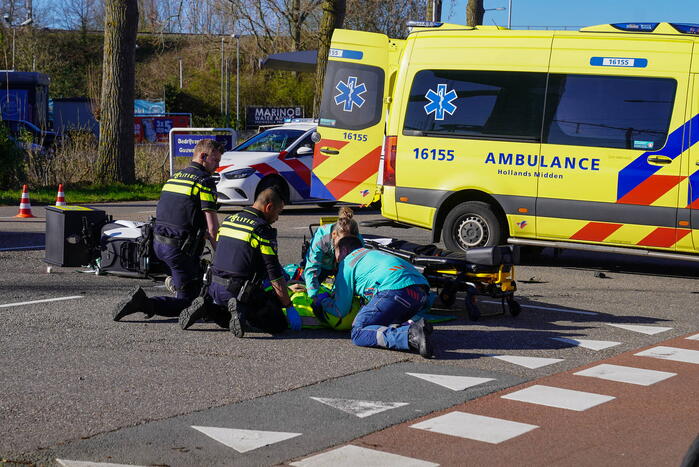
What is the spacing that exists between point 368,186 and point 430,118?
6.03ft

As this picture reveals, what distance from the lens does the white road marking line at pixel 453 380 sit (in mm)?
6652

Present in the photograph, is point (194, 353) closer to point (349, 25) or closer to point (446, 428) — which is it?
point (446, 428)

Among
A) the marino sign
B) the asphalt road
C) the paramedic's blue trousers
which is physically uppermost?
the marino sign

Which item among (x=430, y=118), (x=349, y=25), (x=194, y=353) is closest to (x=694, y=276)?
(x=430, y=118)

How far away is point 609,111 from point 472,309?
3.88m

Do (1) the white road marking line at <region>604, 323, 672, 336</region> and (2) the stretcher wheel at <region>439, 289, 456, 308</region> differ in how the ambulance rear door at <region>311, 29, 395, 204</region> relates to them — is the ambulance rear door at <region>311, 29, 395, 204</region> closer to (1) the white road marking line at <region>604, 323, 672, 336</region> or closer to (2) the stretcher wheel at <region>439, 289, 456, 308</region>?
(2) the stretcher wheel at <region>439, 289, 456, 308</region>

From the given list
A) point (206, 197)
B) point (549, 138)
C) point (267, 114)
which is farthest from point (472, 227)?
point (267, 114)

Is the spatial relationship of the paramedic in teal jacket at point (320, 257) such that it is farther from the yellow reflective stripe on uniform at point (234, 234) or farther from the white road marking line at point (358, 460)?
the white road marking line at point (358, 460)

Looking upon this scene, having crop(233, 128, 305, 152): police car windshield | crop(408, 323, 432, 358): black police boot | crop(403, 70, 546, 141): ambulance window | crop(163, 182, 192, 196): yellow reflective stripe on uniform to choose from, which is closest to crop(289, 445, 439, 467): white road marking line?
crop(408, 323, 432, 358): black police boot

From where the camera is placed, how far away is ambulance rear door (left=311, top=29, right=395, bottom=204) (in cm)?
1365

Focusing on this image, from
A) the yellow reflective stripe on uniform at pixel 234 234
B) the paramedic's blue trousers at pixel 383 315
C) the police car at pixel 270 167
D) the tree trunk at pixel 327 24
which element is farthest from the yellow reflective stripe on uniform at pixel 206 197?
the tree trunk at pixel 327 24

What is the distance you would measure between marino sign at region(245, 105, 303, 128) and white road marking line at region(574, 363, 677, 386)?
26.3 meters

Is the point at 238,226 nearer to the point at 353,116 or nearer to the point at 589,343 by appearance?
the point at 589,343

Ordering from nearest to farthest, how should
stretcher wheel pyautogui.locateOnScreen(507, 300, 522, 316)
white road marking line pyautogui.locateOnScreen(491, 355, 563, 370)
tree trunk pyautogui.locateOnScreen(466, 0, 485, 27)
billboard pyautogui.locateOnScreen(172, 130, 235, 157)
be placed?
1. white road marking line pyautogui.locateOnScreen(491, 355, 563, 370)
2. stretcher wheel pyautogui.locateOnScreen(507, 300, 522, 316)
3. billboard pyautogui.locateOnScreen(172, 130, 235, 157)
4. tree trunk pyautogui.locateOnScreen(466, 0, 485, 27)
